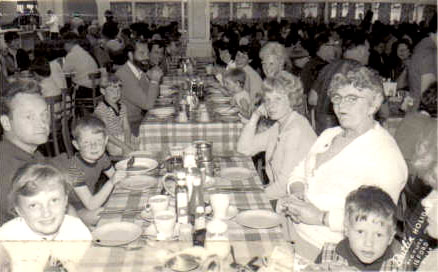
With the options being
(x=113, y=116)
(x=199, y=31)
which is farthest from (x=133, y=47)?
(x=113, y=116)

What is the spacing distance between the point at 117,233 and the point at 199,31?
832cm

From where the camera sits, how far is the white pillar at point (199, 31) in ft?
31.4

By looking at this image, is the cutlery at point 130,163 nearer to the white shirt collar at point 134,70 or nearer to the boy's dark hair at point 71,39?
the white shirt collar at point 134,70

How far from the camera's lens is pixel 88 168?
2.66 meters

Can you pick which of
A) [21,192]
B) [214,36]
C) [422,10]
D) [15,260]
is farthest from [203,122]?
[422,10]

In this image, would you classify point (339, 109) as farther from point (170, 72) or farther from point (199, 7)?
point (199, 7)

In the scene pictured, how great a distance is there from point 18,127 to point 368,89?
64.2 inches

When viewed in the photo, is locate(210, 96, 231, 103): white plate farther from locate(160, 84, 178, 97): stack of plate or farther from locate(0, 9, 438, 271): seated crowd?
locate(0, 9, 438, 271): seated crowd

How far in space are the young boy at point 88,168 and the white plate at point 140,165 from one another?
3.4 inches

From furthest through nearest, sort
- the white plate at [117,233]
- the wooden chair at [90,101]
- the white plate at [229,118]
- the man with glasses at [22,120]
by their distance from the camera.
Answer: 1. the wooden chair at [90,101]
2. the white plate at [229,118]
3. the man with glasses at [22,120]
4. the white plate at [117,233]

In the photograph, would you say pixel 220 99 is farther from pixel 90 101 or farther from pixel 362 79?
pixel 362 79

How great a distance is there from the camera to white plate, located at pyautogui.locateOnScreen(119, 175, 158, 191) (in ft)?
7.50

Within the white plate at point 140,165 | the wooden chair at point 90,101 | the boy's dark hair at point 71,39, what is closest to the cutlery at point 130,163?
the white plate at point 140,165

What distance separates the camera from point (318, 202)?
2166 mm
